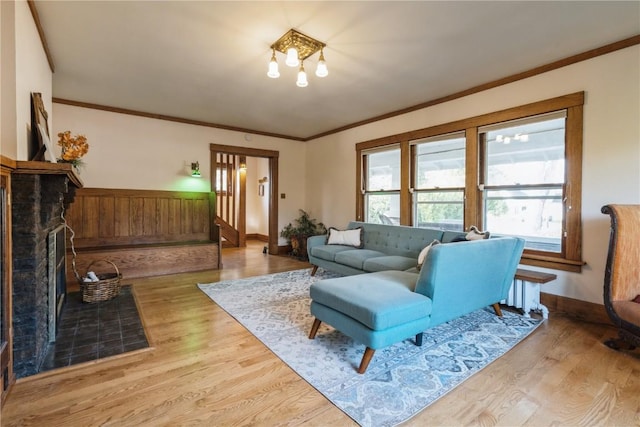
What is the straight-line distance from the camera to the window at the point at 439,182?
4.16m

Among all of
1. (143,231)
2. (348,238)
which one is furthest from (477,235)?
(143,231)

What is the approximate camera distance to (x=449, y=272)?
2328 mm

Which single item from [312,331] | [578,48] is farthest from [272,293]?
[578,48]

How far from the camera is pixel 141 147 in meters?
5.01

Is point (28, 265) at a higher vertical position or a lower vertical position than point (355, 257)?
higher

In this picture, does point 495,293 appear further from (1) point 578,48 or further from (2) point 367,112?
(2) point 367,112

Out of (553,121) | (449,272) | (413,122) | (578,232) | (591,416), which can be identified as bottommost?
(591,416)

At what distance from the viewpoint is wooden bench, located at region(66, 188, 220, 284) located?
14.6 feet

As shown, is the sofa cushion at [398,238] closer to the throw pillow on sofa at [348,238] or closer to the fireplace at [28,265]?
the throw pillow on sofa at [348,238]

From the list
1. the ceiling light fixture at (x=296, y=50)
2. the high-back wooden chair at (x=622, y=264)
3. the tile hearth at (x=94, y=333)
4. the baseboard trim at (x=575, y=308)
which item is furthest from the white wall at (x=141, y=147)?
the high-back wooden chair at (x=622, y=264)

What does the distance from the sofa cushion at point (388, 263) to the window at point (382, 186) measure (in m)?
1.44

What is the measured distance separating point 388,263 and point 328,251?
41.4 inches

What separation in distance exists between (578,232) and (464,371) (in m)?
2.12

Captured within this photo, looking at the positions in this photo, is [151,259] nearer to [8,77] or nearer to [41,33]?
[41,33]
